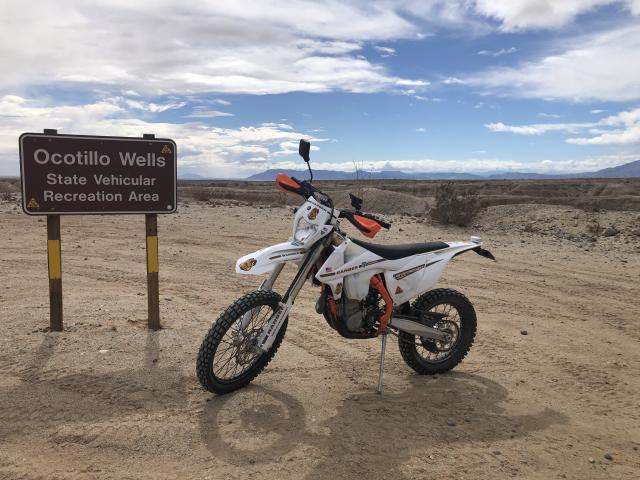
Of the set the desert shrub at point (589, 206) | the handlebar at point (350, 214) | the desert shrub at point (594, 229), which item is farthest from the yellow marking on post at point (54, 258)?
the desert shrub at point (589, 206)

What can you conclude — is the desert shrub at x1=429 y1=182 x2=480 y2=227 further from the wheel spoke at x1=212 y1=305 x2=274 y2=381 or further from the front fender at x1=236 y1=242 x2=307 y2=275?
the front fender at x1=236 y1=242 x2=307 y2=275

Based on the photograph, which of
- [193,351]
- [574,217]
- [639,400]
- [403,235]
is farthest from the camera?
[574,217]

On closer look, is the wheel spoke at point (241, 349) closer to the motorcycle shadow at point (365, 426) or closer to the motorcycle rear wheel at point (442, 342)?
the motorcycle shadow at point (365, 426)

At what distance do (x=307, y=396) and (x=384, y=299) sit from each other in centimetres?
102

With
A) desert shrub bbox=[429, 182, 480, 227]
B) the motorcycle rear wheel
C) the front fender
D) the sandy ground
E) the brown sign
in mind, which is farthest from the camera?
desert shrub bbox=[429, 182, 480, 227]

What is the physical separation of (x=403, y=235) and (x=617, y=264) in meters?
5.28

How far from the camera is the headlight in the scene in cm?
404

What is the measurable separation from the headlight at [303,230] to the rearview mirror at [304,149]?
484 mm

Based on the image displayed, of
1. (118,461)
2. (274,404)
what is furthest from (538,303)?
(118,461)

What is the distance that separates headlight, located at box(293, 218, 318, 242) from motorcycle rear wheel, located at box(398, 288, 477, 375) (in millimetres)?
1348

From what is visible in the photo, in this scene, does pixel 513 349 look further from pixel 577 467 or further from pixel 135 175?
pixel 135 175

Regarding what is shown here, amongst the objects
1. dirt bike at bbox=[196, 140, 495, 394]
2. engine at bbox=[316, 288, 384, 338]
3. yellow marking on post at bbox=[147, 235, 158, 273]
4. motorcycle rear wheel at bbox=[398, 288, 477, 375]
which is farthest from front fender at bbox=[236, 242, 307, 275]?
yellow marking on post at bbox=[147, 235, 158, 273]

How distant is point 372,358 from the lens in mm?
5156

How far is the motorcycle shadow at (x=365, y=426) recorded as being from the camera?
3.35 m
